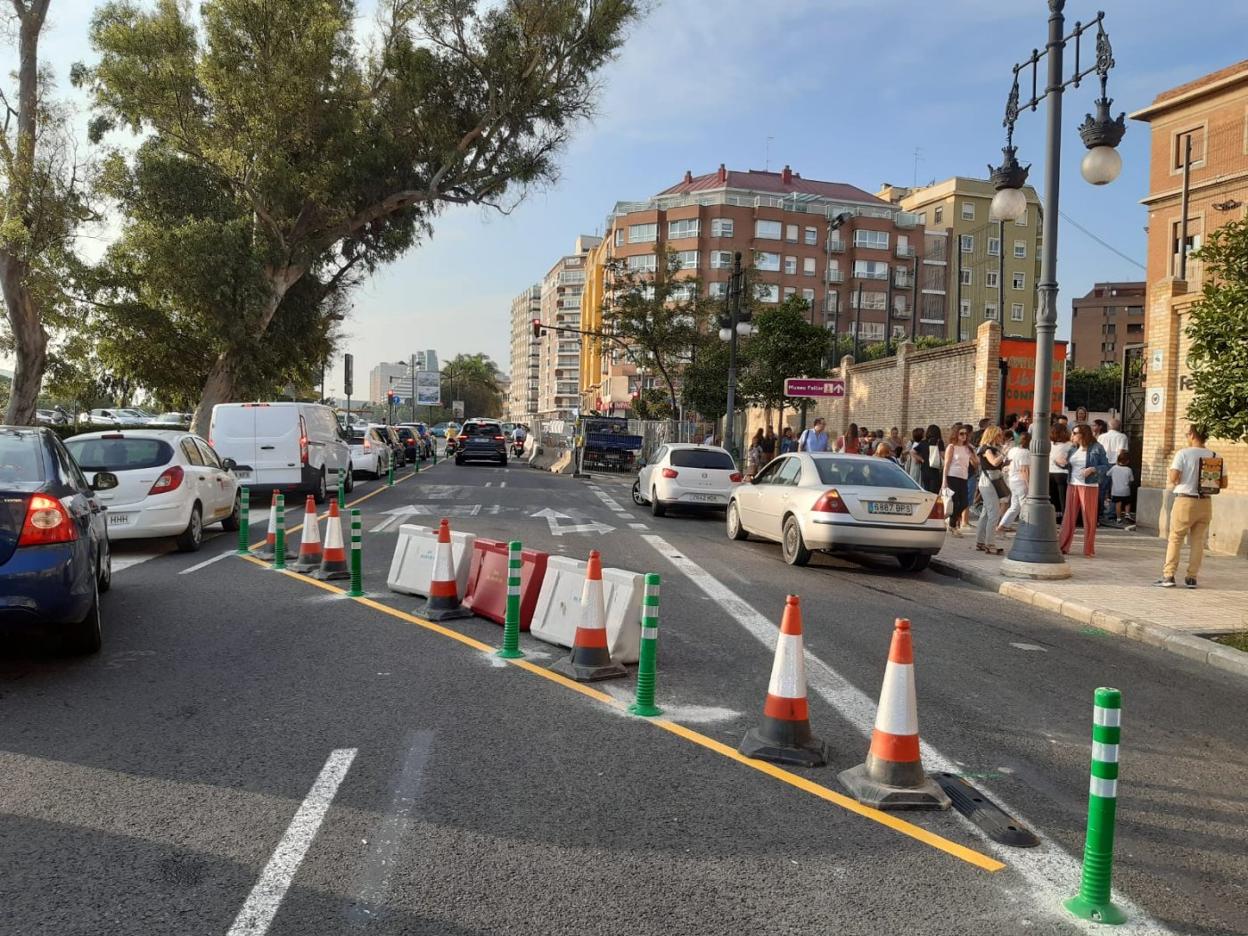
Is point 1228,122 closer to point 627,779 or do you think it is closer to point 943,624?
point 943,624

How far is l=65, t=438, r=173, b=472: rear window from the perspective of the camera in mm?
12250

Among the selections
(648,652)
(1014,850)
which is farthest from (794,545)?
(1014,850)

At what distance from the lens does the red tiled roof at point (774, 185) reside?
87.8 meters

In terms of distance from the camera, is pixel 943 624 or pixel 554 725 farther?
pixel 943 624

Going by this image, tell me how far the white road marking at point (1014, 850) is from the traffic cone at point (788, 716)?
23.3 inches

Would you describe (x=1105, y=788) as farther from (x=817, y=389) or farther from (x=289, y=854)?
(x=817, y=389)

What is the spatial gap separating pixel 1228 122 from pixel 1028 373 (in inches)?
1101

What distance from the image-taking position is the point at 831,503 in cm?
1202

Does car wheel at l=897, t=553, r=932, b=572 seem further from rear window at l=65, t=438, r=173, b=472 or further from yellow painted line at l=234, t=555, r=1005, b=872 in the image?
rear window at l=65, t=438, r=173, b=472

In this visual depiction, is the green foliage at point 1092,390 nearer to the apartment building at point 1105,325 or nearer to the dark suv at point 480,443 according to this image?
the apartment building at point 1105,325

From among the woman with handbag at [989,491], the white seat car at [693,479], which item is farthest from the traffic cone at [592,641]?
A: the white seat car at [693,479]

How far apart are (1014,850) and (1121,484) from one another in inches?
640

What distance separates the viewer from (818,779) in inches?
183

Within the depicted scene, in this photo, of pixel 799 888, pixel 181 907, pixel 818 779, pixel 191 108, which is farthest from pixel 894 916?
pixel 191 108
